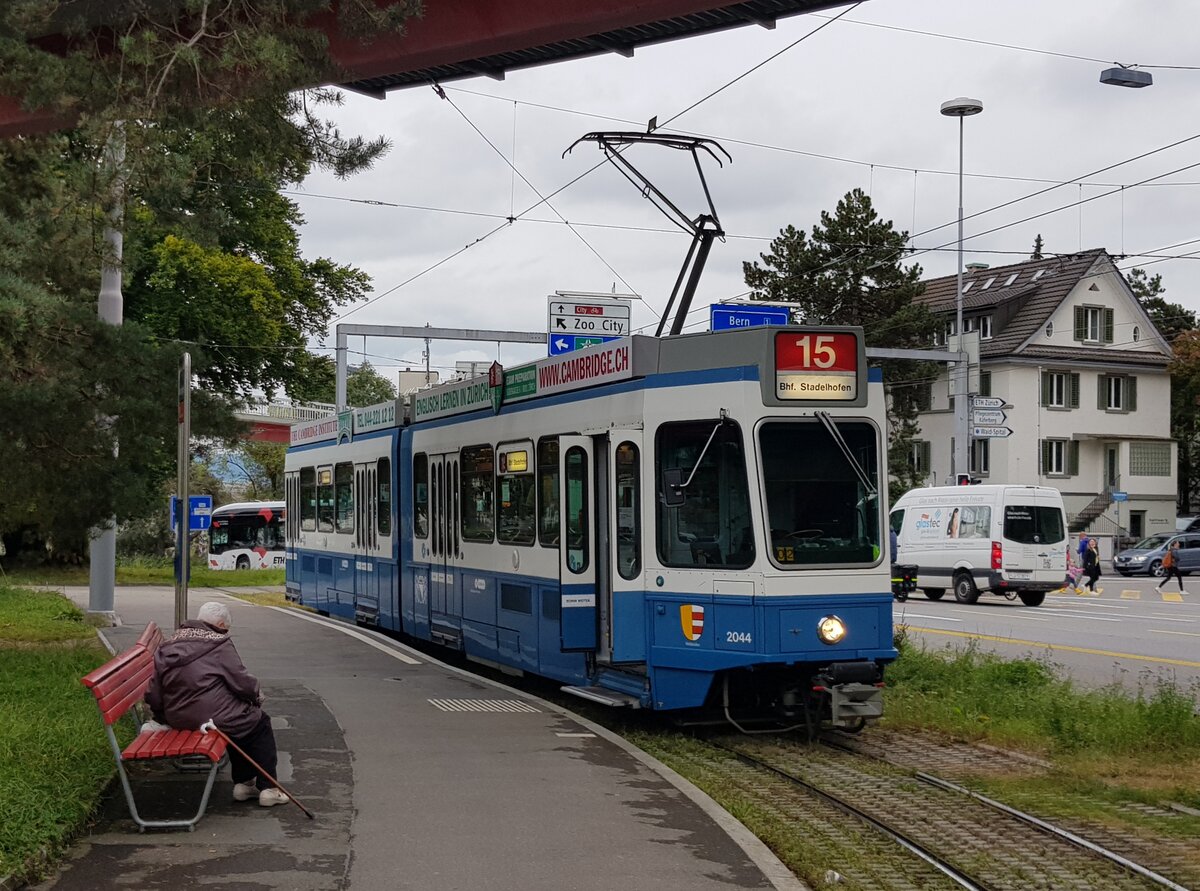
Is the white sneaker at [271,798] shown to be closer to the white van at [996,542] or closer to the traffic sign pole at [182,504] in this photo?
the traffic sign pole at [182,504]

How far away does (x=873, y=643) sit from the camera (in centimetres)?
1178

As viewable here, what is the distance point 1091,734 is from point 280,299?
1402 inches

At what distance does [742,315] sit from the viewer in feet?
58.7

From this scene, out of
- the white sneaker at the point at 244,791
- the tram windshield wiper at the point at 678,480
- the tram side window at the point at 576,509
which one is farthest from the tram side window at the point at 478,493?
the white sneaker at the point at 244,791

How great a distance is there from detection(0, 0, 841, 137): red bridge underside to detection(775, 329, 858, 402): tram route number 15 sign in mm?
2737

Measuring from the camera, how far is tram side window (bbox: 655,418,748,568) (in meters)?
11.6

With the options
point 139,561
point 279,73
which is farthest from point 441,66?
point 139,561

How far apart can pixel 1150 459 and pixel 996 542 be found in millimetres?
33751

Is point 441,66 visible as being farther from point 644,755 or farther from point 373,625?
point 373,625

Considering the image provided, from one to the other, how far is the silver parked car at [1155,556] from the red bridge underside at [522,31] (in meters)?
41.2

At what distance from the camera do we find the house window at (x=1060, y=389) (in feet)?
202

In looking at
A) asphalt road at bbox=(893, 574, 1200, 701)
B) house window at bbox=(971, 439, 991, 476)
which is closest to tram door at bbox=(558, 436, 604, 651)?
asphalt road at bbox=(893, 574, 1200, 701)

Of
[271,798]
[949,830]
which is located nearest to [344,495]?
[271,798]

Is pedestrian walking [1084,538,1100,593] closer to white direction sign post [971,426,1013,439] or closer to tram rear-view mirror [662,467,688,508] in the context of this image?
white direction sign post [971,426,1013,439]
